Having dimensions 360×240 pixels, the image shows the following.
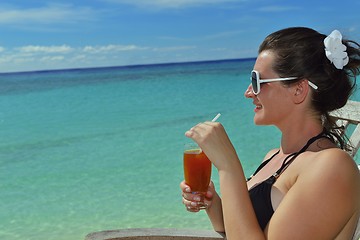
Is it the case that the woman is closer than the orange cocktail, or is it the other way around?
the woman

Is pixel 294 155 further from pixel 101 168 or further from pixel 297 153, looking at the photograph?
pixel 101 168

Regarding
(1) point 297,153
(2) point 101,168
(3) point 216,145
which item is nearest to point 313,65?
(1) point 297,153

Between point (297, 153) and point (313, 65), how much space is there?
28 cm

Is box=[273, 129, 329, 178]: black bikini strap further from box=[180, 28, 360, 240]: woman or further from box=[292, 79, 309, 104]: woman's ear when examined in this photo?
box=[292, 79, 309, 104]: woman's ear

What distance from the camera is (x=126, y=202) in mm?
6656

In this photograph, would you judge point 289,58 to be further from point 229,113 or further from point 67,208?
point 229,113

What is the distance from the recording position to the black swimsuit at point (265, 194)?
5.59 feet

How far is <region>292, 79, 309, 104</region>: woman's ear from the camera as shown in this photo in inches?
69.5

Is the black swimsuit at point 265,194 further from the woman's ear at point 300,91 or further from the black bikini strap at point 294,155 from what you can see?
the woman's ear at point 300,91

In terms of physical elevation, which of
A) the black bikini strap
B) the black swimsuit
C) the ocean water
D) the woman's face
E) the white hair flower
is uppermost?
the white hair flower

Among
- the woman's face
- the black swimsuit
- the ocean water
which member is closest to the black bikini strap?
the black swimsuit

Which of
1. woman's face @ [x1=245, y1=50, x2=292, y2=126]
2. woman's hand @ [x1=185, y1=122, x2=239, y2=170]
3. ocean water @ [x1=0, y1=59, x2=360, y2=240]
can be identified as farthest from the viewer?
ocean water @ [x1=0, y1=59, x2=360, y2=240]

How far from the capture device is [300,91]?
70.0 inches

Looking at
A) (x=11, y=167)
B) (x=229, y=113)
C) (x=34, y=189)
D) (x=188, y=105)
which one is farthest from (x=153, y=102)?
(x=34, y=189)
